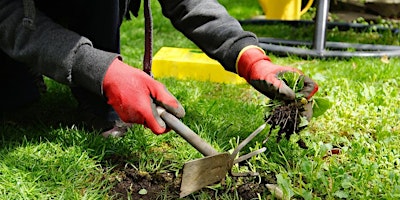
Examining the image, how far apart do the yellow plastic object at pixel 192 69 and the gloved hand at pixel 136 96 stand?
1.02 meters

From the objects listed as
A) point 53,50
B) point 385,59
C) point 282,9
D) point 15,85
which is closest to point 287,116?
point 53,50

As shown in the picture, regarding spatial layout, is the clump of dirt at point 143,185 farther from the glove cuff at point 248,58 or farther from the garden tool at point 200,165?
the glove cuff at point 248,58

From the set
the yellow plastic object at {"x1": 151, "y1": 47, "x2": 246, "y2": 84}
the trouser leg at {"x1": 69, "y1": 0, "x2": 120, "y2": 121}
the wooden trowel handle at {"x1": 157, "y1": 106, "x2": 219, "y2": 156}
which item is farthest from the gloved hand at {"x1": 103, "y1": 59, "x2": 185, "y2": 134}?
the yellow plastic object at {"x1": 151, "y1": 47, "x2": 246, "y2": 84}

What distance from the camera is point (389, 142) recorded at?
1683 mm

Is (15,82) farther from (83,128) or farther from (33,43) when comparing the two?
(33,43)

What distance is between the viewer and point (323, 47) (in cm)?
280

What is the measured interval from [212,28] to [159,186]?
0.50 m

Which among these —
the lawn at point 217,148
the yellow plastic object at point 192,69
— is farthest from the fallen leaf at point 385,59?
the yellow plastic object at point 192,69

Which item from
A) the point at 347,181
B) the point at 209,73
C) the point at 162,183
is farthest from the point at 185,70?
the point at 347,181

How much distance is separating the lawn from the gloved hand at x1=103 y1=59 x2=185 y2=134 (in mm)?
219

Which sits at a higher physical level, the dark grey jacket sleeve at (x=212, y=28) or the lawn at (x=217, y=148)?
the dark grey jacket sleeve at (x=212, y=28)

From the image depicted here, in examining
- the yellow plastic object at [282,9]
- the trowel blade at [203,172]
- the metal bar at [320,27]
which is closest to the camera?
the trowel blade at [203,172]

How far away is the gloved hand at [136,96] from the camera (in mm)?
1312

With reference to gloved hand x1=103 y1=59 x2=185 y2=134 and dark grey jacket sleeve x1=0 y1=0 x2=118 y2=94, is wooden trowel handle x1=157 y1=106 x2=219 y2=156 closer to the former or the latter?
gloved hand x1=103 y1=59 x2=185 y2=134
